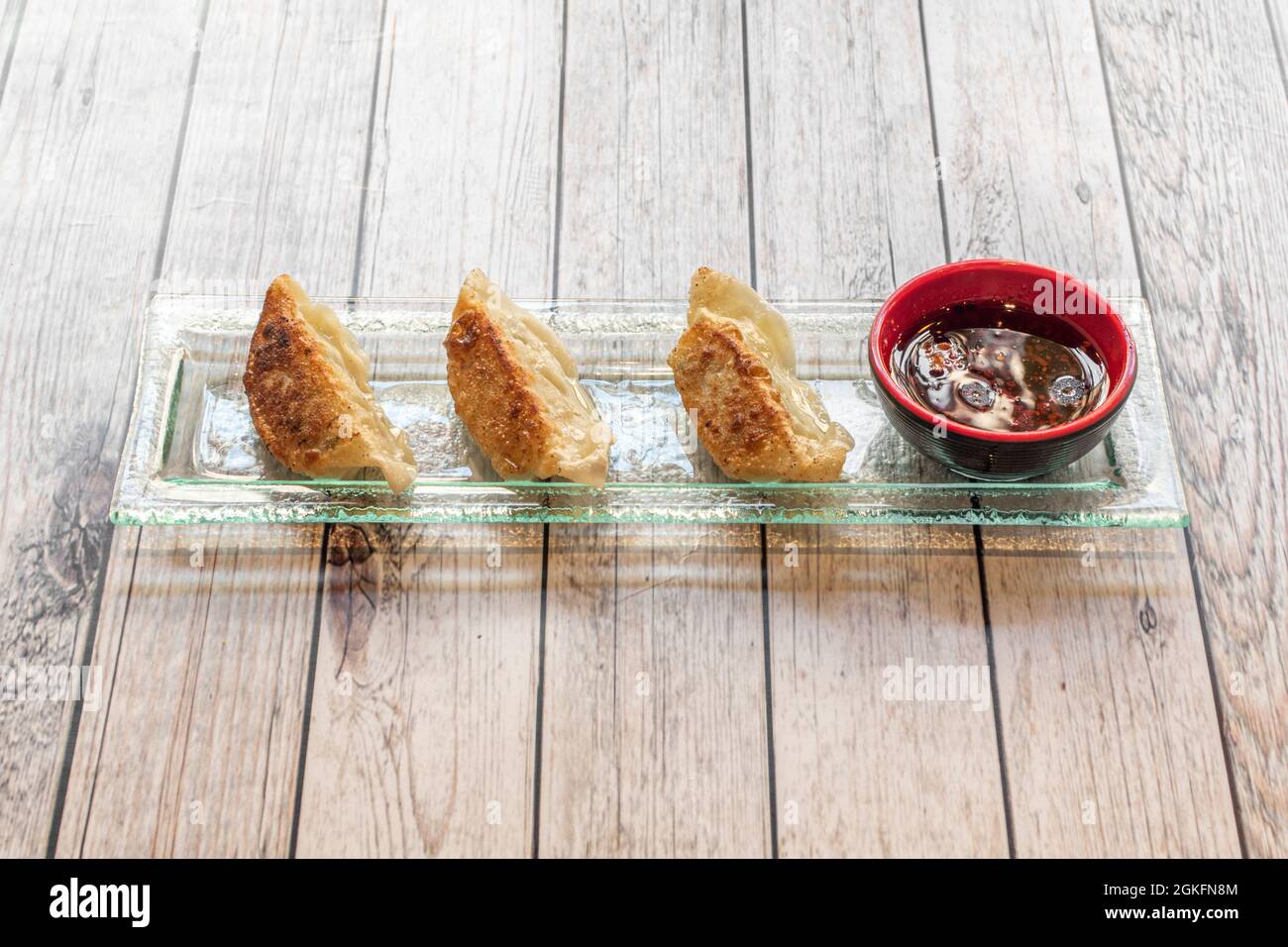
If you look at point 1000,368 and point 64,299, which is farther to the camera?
point 64,299

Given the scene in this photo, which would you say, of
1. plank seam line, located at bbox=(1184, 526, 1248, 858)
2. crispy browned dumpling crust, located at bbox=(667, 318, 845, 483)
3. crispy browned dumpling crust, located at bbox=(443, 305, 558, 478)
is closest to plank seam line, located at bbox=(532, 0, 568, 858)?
crispy browned dumpling crust, located at bbox=(443, 305, 558, 478)

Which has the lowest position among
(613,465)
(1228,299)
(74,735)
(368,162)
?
(74,735)

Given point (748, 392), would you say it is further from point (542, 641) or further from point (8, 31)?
point (8, 31)

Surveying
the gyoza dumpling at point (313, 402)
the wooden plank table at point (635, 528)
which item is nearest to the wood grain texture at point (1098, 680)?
the wooden plank table at point (635, 528)

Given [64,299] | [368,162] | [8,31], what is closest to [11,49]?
[8,31]

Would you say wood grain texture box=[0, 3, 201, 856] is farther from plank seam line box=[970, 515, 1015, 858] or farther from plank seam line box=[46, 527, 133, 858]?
plank seam line box=[970, 515, 1015, 858]

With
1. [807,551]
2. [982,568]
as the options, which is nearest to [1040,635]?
[982,568]

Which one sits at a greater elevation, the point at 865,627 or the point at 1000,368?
the point at 1000,368

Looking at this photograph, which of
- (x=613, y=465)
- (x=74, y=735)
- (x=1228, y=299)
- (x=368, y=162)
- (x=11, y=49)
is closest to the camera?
(x=74, y=735)
